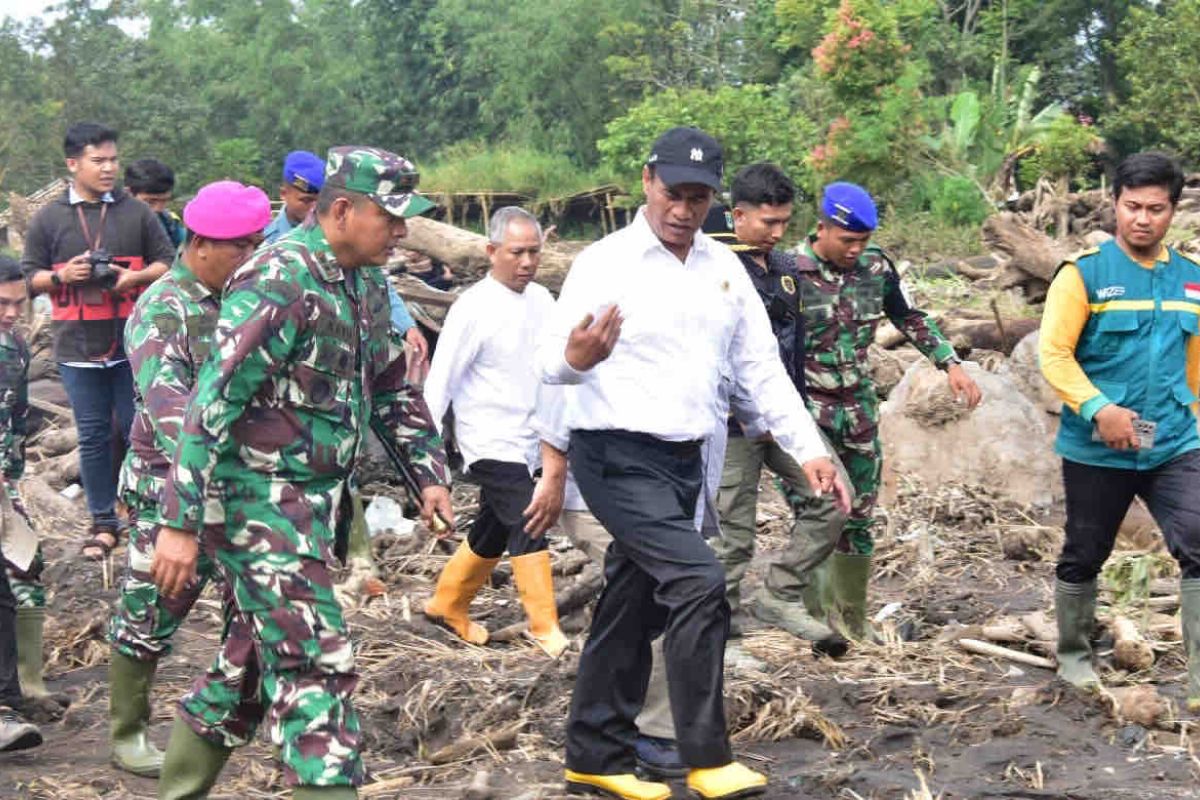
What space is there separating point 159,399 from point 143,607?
2.72 ft

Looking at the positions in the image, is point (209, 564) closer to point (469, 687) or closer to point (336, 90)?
point (469, 687)

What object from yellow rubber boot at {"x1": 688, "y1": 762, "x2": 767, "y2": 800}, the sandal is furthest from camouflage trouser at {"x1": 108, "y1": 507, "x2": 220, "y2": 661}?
the sandal

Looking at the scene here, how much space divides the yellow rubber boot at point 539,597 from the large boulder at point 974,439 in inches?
151

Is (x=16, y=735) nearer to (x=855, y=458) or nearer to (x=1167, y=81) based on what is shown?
(x=855, y=458)

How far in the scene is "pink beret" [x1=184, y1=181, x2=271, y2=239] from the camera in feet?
17.4

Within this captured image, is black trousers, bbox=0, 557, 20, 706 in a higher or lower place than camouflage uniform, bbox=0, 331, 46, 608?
lower

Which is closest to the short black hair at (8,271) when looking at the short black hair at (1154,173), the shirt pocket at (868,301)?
the shirt pocket at (868,301)

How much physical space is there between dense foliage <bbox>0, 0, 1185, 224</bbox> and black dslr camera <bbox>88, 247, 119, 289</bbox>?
13707 mm

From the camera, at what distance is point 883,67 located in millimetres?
22453

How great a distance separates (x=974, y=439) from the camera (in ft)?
35.4

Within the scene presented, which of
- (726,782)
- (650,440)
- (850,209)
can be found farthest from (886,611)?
(650,440)

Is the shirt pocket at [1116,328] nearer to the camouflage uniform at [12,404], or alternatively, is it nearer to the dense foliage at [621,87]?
the camouflage uniform at [12,404]

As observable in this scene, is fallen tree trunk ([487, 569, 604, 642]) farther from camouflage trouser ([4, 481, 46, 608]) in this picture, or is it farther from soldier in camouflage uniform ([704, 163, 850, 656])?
camouflage trouser ([4, 481, 46, 608])

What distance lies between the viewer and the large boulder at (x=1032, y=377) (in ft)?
36.8
